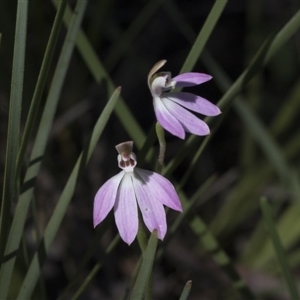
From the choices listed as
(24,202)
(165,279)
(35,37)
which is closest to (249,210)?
(165,279)

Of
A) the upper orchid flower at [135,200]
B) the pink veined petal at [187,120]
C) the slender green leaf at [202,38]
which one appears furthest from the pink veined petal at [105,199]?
the slender green leaf at [202,38]

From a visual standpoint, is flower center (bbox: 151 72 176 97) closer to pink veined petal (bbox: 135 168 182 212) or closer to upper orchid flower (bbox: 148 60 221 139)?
upper orchid flower (bbox: 148 60 221 139)

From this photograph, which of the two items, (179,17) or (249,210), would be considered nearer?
(179,17)

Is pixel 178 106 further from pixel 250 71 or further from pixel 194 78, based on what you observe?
pixel 250 71

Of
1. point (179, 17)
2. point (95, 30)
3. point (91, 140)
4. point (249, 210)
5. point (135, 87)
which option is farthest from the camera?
point (135, 87)

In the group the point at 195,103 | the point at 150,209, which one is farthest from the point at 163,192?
the point at 195,103

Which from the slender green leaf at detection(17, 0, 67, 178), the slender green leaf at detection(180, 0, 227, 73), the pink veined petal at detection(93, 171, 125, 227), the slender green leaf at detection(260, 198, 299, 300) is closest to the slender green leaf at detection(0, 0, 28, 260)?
the slender green leaf at detection(17, 0, 67, 178)

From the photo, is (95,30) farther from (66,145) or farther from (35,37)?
(66,145)

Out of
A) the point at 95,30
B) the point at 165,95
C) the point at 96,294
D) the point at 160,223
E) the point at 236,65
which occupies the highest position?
the point at 236,65
